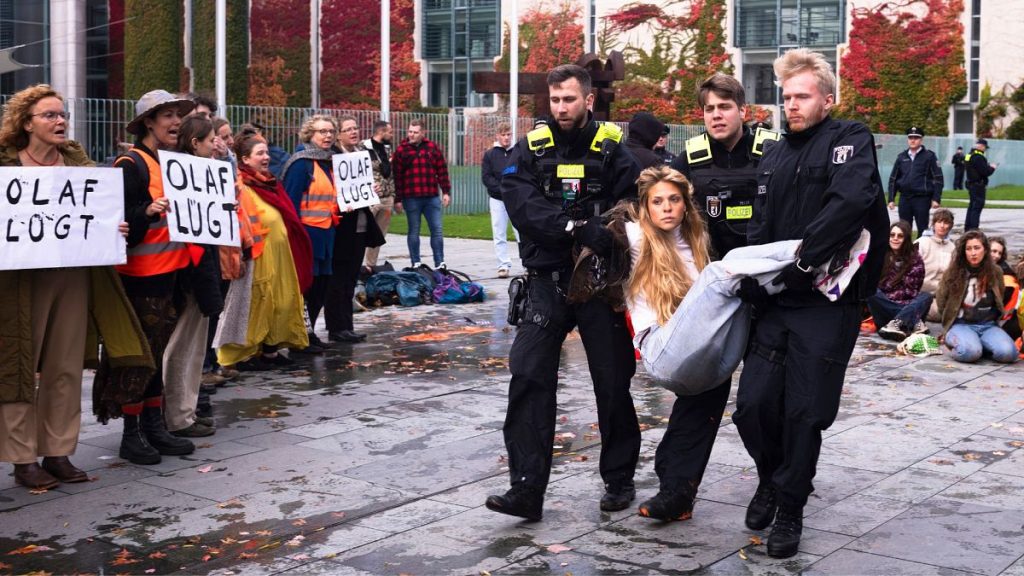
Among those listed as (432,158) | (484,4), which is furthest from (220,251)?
(484,4)

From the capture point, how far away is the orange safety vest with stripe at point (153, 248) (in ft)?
22.2

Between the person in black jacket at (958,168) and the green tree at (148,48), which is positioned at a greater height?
the green tree at (148,48)

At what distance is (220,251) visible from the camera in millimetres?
8172

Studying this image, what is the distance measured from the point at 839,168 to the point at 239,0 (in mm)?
45175

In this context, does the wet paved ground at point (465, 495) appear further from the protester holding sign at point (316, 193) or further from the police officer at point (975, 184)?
the police officer at point (975, 184)

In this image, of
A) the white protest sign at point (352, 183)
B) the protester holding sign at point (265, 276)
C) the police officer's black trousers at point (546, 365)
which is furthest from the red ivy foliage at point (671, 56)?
the police officer's black trousers at point (546, 365)

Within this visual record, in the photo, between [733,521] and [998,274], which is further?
[998,274]

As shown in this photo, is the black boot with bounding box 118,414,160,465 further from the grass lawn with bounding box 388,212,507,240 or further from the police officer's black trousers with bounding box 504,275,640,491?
the grass lawn with bounding box 388,212,507,240

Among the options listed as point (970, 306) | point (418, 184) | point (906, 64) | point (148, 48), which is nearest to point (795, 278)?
point (970, 306)

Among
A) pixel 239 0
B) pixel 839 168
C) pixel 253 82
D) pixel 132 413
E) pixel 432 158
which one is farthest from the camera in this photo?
pixel 253 82

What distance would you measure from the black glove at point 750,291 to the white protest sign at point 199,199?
10.8 feet

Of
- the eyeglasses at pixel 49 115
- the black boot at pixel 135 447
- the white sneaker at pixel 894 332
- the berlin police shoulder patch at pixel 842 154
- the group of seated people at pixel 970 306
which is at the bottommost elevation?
the black boot at pixel 135 447

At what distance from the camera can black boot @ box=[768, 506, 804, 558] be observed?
→ 5.00 metres

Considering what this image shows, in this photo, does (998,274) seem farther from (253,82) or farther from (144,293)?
(253,82)
